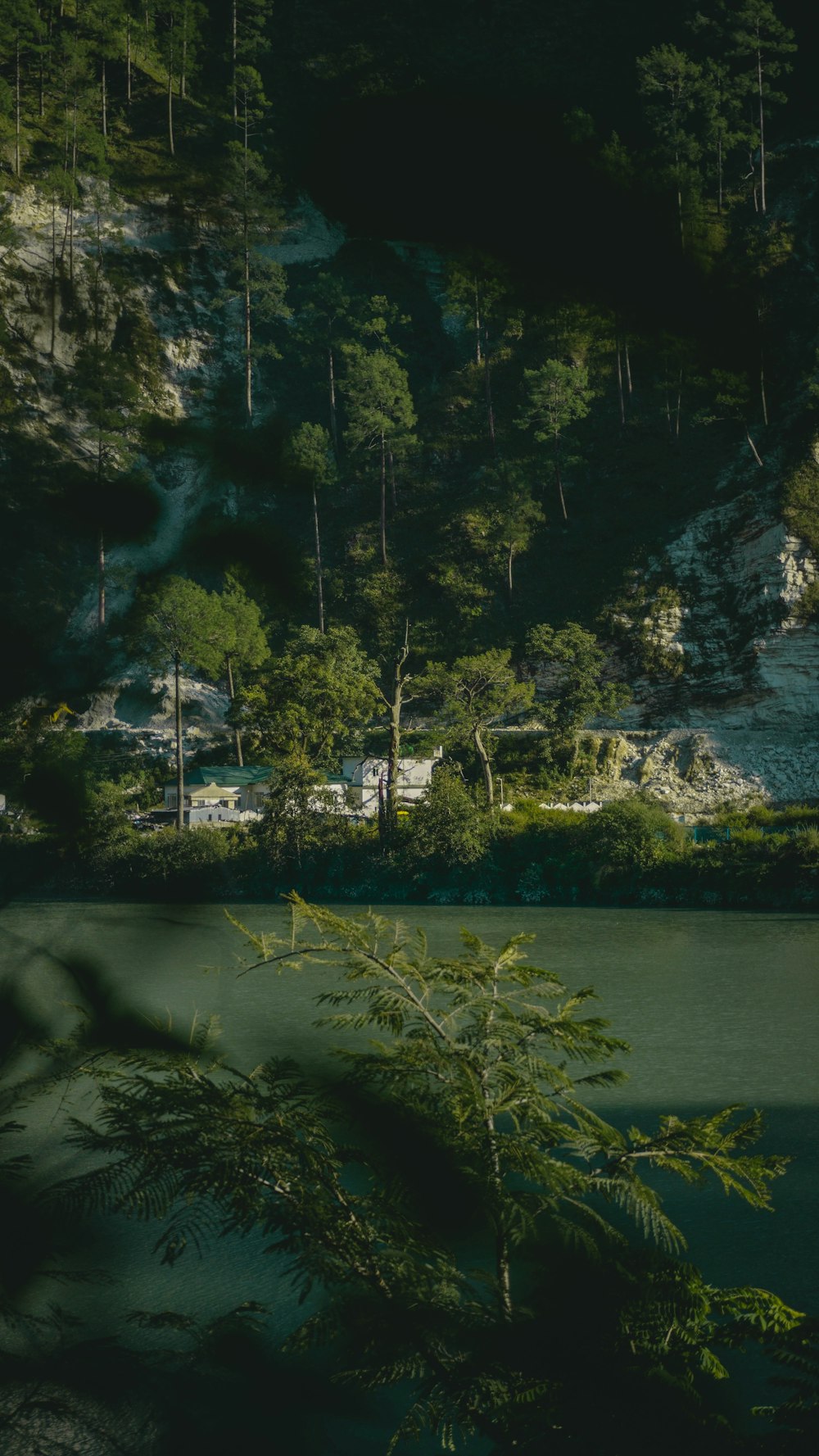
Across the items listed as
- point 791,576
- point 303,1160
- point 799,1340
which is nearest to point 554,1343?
point 799,1340

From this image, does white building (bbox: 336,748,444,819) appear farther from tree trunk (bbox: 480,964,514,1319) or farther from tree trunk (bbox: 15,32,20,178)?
tree trunk (bbox: 15,32,20,178)

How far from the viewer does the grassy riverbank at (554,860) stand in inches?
588

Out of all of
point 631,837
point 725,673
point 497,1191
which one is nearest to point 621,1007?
point 631,837

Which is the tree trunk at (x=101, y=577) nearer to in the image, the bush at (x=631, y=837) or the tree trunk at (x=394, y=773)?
the bush at (x=631, y=837)

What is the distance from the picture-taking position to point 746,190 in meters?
0.71

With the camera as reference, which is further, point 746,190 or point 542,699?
point 542,699

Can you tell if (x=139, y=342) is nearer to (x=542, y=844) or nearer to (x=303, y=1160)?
(x=303, y=1160)

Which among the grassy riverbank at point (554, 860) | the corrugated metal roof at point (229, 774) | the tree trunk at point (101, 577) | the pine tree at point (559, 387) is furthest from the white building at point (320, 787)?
the tree trunk at point (101, 577)

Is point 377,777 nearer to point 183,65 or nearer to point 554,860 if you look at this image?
point 554,860

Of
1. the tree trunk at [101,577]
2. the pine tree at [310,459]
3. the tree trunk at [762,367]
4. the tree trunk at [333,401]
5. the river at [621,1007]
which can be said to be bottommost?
the river at [621,1007]

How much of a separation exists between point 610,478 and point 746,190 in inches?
744

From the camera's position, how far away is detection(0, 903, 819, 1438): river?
677 millimetres

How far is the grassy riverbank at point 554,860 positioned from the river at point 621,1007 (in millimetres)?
826

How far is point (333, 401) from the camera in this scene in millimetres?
871
